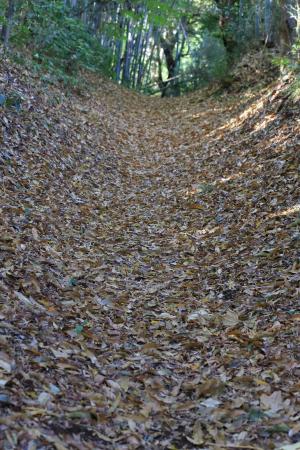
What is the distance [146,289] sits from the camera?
Answer: 483 centimetres

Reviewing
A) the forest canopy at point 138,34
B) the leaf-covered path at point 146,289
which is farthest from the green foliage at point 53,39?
the leaf-covered path at point 146,289

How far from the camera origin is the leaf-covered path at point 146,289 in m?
2.95

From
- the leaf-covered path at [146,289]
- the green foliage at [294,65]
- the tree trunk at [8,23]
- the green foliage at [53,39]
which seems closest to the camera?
the leaf-covered path at [146,289]

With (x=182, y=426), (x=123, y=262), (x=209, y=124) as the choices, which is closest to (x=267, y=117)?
(x=209, y=124)

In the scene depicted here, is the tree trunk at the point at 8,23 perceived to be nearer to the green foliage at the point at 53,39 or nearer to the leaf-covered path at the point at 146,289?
the green foliage at the point at 53,39

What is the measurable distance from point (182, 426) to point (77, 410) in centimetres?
60

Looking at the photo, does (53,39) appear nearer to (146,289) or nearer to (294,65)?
(294,65)

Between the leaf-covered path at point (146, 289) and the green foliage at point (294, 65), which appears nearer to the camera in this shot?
the leaf-covered path at point (146, 289)

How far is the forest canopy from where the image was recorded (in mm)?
10641

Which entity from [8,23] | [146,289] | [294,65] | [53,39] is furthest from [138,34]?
[146,289]

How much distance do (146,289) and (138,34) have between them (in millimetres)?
15352

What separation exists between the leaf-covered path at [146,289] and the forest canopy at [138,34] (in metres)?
2.09

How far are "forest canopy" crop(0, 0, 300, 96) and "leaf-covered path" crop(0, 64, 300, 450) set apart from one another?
6.84 feet

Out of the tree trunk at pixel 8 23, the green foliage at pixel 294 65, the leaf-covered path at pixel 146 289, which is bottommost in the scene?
the leaf-covered path at pixel 146 289
